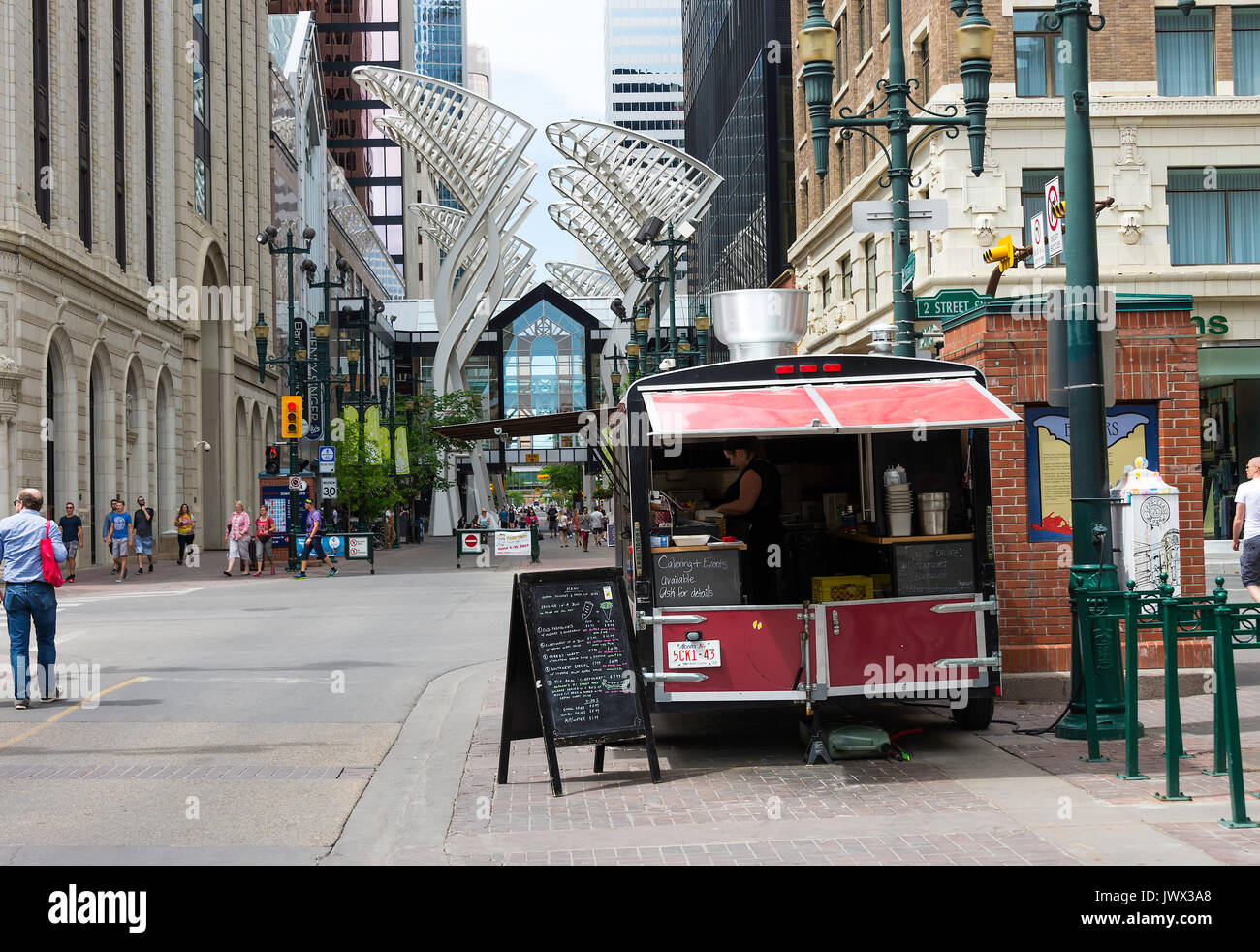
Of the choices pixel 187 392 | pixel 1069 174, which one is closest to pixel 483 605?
pixel 1069 174

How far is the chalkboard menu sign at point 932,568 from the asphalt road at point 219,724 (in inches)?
133

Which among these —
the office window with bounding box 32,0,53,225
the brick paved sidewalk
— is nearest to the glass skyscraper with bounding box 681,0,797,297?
the office window with bounding box 32,0,53,225

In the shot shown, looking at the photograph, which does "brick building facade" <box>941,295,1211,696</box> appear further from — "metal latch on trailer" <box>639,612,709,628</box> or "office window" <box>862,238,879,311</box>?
"office window" <box>862,238,879,311</box>

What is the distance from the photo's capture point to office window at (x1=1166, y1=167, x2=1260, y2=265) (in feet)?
99.0

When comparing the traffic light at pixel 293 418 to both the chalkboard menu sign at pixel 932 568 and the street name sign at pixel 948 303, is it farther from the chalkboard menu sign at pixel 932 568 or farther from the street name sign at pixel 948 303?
the chalkboard menu sign at pixel 932 568

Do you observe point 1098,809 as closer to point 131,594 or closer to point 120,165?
point 131,594

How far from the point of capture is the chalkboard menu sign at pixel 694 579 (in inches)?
344

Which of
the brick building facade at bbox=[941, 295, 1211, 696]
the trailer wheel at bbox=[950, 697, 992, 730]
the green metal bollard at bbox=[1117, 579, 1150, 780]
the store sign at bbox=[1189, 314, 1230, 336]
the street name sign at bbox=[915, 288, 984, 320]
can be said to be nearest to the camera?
the green metal bollard at bbox=[1117, 579, 1150, 780]

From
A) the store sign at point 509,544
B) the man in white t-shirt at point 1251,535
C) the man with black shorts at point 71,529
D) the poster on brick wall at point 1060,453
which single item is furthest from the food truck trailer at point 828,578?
the store sign at point 509,544

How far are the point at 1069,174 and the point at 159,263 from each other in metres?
40.9

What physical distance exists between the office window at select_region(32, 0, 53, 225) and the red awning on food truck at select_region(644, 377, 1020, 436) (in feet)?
97.6

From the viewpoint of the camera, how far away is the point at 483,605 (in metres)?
21.7

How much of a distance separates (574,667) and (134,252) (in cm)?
3794

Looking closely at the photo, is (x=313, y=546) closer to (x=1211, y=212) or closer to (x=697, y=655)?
(x=1211, y=212)
